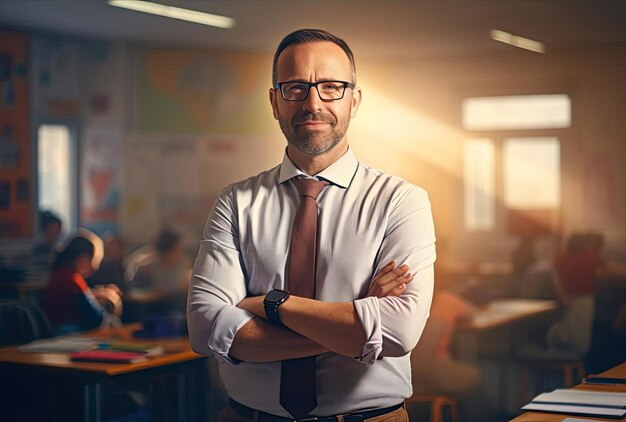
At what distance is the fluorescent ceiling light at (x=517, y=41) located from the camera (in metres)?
3.82

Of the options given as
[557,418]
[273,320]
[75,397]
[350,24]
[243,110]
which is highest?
[350,24]

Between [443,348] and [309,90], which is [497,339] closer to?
[443,348]

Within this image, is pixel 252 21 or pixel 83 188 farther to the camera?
pixel 83 188

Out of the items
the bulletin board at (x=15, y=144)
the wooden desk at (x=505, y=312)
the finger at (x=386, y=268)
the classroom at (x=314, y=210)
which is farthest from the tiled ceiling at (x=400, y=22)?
the finger at (x=386, y=268)

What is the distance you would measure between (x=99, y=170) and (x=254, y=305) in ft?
9.30

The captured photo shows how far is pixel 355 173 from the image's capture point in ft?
7.32

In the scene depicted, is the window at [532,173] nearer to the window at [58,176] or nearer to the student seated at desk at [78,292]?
the student seated at desk at [78,292]

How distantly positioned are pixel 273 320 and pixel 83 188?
9.46 ft

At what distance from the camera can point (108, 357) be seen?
3.52m

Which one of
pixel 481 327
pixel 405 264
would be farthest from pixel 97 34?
pixel 405 264

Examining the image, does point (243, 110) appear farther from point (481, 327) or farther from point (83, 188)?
point (481, 327)

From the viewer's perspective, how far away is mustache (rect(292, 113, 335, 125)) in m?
2.15

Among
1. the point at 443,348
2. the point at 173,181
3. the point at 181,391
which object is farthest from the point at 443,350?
A: the point at 173,181

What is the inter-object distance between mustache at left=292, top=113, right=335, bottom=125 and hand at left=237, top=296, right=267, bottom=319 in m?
0.45
